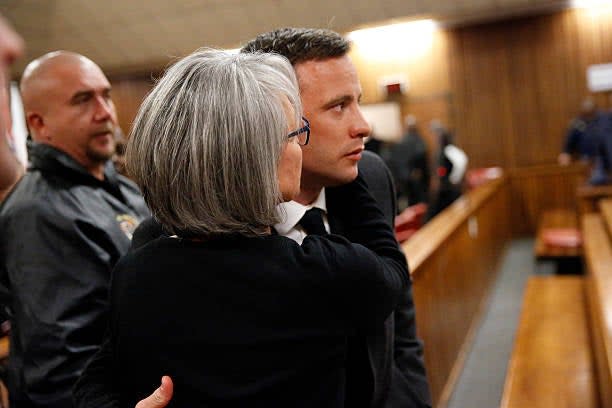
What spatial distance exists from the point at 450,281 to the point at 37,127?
9.03ft

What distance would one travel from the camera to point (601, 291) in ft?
9.21

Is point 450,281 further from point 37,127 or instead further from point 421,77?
point 421,77

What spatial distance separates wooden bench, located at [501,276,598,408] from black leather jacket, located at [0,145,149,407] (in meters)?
1.83

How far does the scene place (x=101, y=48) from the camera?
10438 mm

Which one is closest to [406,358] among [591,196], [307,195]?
[307,195]

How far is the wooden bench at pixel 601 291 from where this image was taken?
2.25 meters

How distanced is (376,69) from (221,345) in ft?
33.4

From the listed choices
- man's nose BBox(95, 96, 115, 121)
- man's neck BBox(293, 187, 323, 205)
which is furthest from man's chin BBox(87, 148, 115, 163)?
man's neck BBox(293, 187, 323, 205)

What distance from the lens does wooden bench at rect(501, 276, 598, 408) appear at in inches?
103

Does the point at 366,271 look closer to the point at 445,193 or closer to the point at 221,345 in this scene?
the point at 221,345

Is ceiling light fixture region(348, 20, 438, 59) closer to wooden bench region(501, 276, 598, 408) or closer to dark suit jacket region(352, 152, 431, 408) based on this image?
A: wooden bench region(501, 276, 598, 408)

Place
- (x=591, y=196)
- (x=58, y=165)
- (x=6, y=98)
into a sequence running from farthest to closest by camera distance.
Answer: (x=591, y=196)
(x=58, y=165)
(x=6, y=98)

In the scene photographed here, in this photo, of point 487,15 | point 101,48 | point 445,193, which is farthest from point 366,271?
point 101,48

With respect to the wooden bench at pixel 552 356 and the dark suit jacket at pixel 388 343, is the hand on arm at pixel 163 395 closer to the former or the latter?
the dark suit jacket at pixel 388 343
